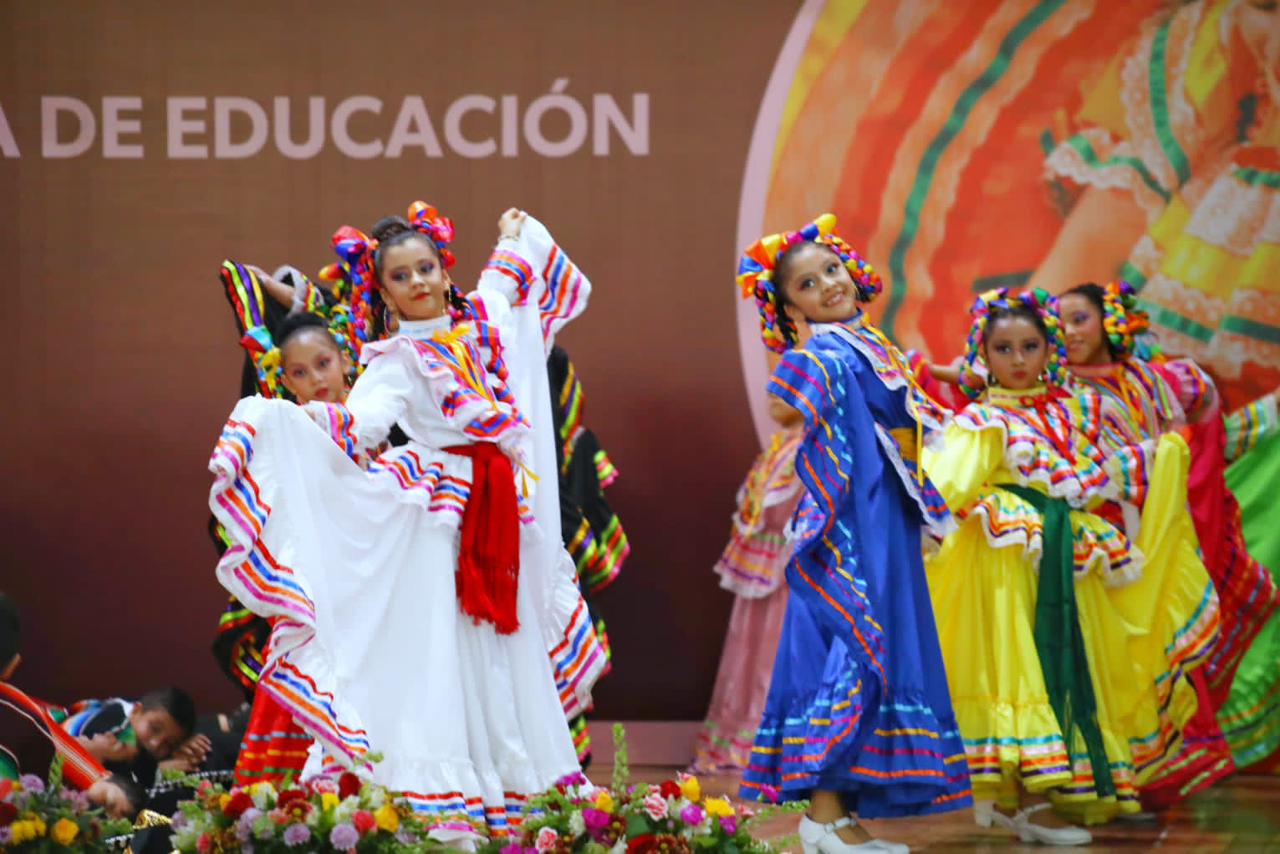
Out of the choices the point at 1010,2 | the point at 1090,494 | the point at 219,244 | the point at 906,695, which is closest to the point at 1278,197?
the point at 1010,2

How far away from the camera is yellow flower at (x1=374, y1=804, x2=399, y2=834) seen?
122 inches

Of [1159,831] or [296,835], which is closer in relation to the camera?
[296,835]

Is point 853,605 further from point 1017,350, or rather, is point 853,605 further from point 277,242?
point 277,242

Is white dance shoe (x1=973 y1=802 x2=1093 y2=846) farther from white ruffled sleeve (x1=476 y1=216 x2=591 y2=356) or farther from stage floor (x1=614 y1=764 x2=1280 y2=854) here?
white ruffled sleeve (x1=476 y1=216 x2=591 y2=356)

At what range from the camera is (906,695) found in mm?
4141

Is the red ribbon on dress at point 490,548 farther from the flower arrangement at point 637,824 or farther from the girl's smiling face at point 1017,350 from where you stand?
the girl's smiling face at point 1017,350

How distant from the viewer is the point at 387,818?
10.2 feet

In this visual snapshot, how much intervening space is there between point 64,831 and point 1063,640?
2.81 metres

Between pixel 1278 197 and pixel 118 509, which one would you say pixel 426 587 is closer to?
pixel 118 509

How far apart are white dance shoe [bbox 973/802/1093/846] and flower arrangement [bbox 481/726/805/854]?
1.69 meters

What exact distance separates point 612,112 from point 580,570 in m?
1.98

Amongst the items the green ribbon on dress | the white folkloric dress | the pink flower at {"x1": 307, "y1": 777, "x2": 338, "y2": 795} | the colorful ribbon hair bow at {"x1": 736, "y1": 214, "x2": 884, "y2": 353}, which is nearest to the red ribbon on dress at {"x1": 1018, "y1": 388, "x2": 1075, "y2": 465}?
the green ribbon on dress

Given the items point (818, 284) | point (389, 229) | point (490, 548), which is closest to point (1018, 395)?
point (818, 284)

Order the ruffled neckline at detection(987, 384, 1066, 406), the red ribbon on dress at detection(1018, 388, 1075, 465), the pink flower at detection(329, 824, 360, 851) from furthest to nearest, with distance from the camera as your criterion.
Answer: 1. the ruffled neckline at detection(987, 384, 1066, 406)
2. the red ribbon on dress at detection(1018, 388, 1075, 465)
3. the pink flower at detection(329, 824, 360, 851)
